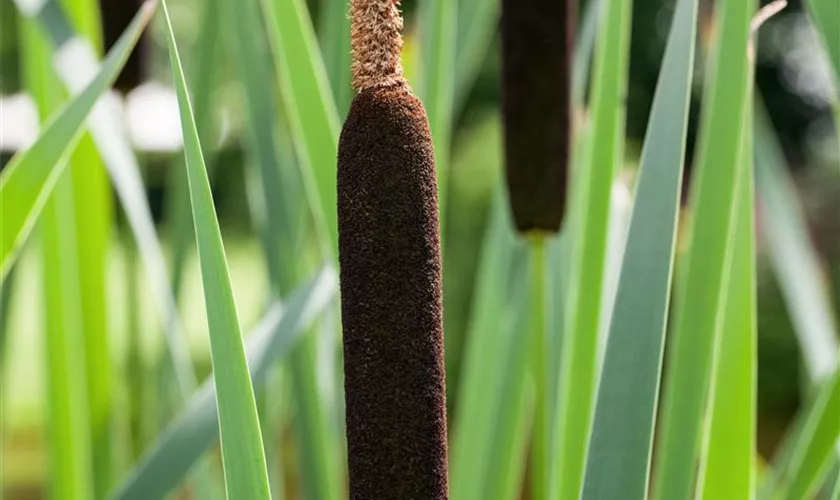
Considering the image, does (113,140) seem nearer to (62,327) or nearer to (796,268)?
(62,327)

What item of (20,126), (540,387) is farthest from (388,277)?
(20,126)

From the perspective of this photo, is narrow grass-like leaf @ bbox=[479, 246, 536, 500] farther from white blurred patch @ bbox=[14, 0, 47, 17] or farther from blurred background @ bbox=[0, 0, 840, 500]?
white blurred patch @ bbox=[14, 0, 47, 17]

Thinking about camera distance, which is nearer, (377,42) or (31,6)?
(377,42)

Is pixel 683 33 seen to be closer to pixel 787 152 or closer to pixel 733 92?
pixel 733 92

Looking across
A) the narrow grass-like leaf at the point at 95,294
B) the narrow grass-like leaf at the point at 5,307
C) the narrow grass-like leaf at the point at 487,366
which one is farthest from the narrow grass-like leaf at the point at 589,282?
the narrow grass-like leaf at the point at 5,307

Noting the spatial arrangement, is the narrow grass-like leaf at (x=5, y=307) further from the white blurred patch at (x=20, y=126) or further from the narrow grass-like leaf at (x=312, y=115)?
the narrow grass-like leaf at (x=312, y=115)

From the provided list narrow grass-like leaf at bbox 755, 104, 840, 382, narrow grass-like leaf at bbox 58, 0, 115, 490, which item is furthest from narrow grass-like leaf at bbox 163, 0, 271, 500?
narrow grass-like leaf at bbox 755, 104, 840, 382
